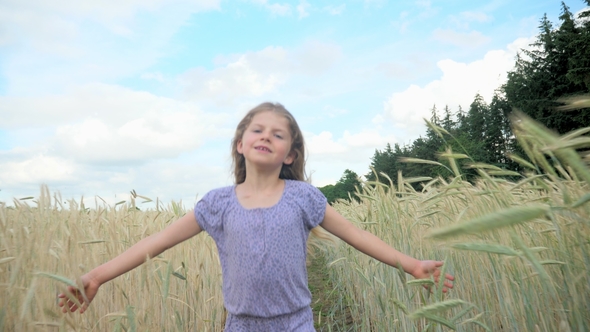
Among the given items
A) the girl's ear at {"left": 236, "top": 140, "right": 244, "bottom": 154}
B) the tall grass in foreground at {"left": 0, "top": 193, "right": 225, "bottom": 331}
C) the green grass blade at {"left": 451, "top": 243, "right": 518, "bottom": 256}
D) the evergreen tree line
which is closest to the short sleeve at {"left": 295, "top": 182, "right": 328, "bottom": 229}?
the girl's ear at {"left": 236, "top": 140, "right": 244, "bottom": 154}

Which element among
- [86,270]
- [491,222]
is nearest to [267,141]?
[86,270]

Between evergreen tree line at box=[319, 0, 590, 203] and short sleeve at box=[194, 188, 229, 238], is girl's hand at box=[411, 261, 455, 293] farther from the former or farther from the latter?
evergreen tree line at box=[319, 0, 590, 203]

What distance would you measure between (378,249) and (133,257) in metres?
1.06

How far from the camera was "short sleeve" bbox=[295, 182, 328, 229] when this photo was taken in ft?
7.00

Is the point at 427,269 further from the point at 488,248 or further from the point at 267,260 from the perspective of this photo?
the point at 488,248

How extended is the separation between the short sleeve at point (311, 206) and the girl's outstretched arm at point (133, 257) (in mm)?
505

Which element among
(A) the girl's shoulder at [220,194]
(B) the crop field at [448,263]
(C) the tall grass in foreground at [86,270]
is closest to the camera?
(B) the crop field at [448,263]

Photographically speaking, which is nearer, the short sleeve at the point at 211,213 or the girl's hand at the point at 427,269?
the girl's hand at the point at 427,269

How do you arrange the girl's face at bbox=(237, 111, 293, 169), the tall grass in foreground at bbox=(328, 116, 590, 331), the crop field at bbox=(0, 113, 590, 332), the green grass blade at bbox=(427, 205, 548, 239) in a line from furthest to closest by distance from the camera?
1. the girl's face at bbox=(237, 111, 293, 169)
2. the crop field at bbox=(0, 113, 590, 332)
3. the tall grass in foreground at bbox=(328, 116, 590, 331)
4. the green grass blade at bbox=(427, 205, 548, 239)

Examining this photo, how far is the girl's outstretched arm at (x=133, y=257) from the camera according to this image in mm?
1897

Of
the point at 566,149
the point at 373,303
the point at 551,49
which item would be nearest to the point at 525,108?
the point at 551,49

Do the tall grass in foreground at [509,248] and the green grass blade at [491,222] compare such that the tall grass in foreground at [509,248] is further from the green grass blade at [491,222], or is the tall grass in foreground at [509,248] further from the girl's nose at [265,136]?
the girl's nose at [265,136]

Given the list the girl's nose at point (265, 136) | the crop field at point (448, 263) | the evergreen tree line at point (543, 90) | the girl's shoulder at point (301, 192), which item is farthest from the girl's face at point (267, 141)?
the evergreen tree line at point (543, 90)

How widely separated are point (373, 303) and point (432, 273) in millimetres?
1442
